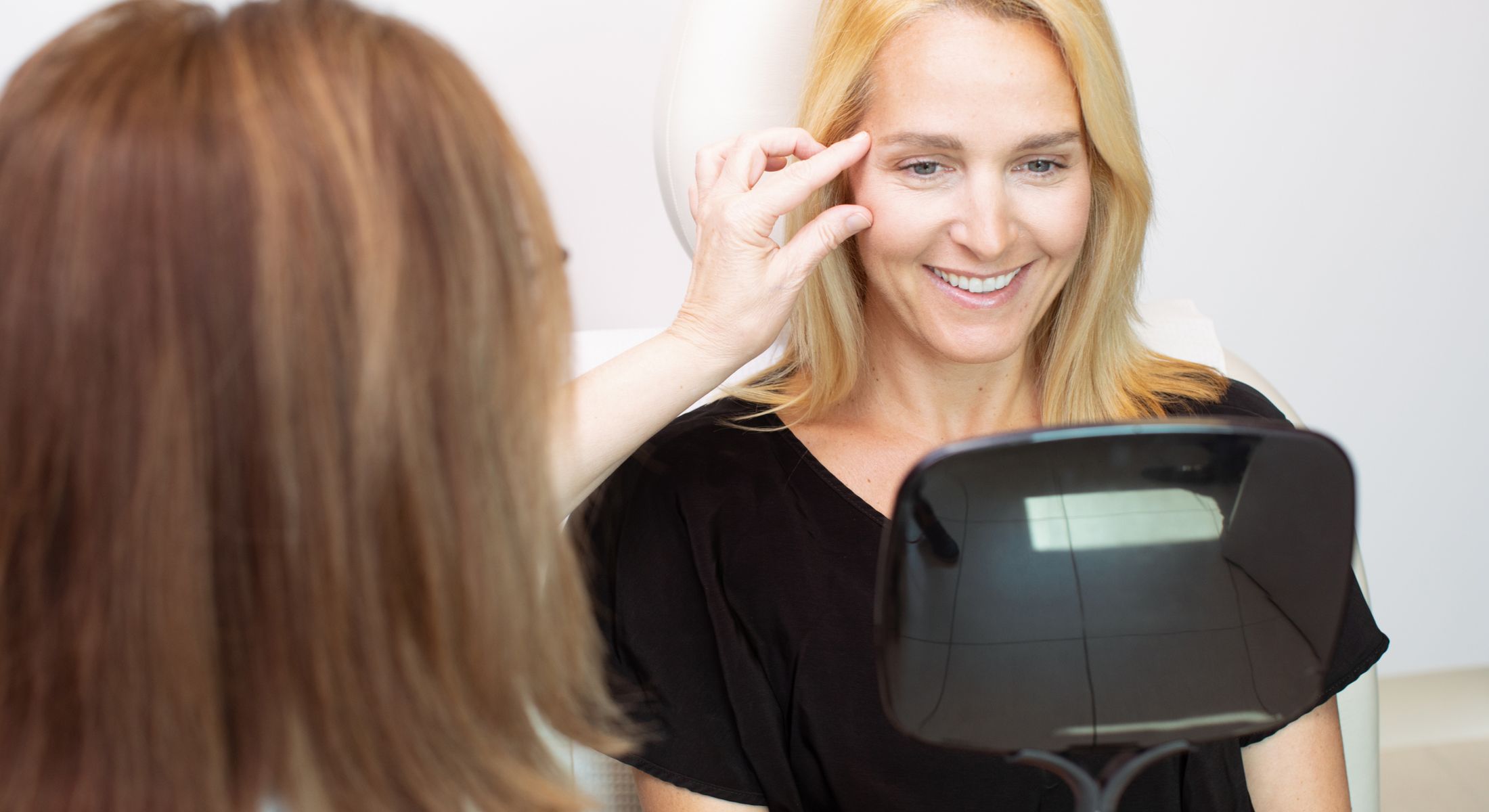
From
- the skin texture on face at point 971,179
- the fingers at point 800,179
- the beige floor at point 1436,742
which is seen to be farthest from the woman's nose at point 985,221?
the beige floor at point 1436,742

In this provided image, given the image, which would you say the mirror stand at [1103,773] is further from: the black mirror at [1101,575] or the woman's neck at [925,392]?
the woman's neck at [925,392]

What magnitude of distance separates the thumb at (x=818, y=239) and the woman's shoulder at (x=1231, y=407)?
40 centimetres

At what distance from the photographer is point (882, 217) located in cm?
109

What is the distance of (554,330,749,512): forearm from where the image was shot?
3.12 ft

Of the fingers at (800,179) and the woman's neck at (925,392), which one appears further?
the woman's neck at (925,392)

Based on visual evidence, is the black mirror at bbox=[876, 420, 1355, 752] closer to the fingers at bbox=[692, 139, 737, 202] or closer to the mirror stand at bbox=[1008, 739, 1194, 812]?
the mirror stand at bbox=[1008, 739, 1194, 812]

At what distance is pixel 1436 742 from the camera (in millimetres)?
2301

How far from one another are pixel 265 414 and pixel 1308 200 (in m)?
2.06

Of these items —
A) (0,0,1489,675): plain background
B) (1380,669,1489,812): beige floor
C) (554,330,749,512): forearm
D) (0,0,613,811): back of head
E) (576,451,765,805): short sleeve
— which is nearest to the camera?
(0,0,613,811): back of head

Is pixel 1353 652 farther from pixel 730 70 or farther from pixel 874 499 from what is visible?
pixel 730 70

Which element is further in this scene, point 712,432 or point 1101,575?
point 712,432

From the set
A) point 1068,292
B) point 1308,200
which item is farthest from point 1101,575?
point 1308,200

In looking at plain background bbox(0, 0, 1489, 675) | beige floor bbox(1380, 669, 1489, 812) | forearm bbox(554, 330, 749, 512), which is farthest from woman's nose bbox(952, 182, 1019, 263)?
beige floor bbox(1380, 669, 1489, 812)

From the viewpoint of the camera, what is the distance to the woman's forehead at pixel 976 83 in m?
1.04
